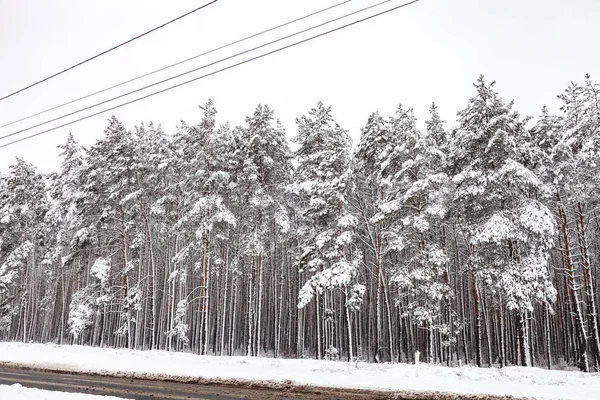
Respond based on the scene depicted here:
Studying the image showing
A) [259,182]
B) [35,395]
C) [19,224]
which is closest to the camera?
[35,395]

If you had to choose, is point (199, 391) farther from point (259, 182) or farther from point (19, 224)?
point (19, 224)

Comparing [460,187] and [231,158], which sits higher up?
[231,158]

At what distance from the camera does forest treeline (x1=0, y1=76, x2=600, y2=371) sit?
70.7 ft

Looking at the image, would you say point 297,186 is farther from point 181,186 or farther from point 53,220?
point 53,220

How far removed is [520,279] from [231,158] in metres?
19.2

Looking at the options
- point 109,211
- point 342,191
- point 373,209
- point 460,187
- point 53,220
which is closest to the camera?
point 460,187

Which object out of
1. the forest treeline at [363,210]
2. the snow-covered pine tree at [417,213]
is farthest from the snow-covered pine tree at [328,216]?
the snow-covered pine tree at [417,213]

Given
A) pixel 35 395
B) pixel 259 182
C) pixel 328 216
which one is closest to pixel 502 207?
pixel 328 216

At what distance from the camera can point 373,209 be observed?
28.5 m

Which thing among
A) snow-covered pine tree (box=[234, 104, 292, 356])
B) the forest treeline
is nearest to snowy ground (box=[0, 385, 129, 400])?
the forest treeline

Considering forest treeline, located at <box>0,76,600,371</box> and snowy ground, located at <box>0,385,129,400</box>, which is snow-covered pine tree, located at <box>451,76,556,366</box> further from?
snowy ground, located at <box>0,385,129,400</box>

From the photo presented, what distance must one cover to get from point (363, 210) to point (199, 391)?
58.1 feet

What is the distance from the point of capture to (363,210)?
26.8m

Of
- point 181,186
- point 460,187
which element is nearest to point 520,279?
point 460,187
